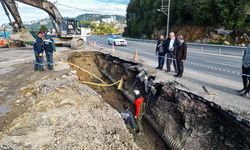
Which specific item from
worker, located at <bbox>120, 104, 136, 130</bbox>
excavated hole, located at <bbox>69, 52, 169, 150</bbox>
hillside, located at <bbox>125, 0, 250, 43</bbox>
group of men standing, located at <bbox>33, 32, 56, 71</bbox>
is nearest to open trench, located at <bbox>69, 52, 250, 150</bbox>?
excavated hole, located at <bbox>69, 52, 169, 150</bbox>

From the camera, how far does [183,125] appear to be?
843 cm

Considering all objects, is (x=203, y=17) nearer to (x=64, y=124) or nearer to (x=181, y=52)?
(x=181, y=52)

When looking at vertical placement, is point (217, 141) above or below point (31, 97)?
below

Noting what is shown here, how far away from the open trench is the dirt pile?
1.75 meters

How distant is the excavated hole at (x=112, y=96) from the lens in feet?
29.9

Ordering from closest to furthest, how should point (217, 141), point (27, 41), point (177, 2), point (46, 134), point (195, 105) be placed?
point (46, 134), point (217, 141), point (195, 105), point (27, 41), point (177, 2)

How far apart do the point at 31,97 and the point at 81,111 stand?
7.59 feet

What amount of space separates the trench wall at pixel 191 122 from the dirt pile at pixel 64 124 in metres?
1.79

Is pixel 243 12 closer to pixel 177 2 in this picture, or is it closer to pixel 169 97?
pixel 177 2

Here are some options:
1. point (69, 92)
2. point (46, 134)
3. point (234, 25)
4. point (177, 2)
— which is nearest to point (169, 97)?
point (69, 92)

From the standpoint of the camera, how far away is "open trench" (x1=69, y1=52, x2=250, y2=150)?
688cm

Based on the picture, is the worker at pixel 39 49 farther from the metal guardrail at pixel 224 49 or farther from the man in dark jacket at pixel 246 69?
the metal guardrail at pixel 224 49

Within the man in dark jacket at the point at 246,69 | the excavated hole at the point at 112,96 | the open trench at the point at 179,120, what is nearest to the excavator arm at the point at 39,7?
the excavated hole at the point at 112,96

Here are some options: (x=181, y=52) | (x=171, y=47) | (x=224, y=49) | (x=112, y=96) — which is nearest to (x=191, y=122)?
(x=181, y=52)
